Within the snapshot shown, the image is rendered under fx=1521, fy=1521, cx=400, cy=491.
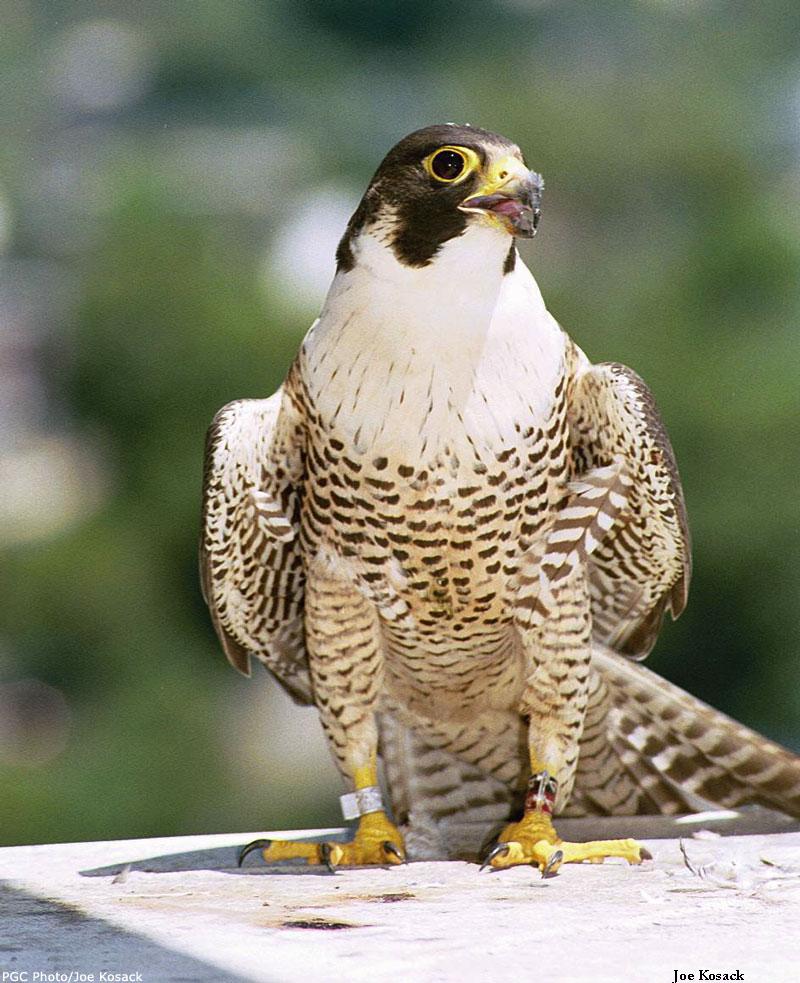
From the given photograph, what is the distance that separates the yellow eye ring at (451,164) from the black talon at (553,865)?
4.54 feet

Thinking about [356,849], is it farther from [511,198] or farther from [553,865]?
[511,198]

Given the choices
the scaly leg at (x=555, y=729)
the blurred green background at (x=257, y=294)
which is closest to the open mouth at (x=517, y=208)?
the scaly leg at (x=555, y=729)

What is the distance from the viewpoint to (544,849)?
319 cm

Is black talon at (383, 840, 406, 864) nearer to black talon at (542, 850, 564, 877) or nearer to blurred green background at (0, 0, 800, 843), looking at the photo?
black talon at (542, 850, 564, 877)

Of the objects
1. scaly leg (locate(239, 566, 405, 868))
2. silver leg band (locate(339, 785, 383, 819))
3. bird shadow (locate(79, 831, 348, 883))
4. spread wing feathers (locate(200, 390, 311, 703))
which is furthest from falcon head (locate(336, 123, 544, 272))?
bird shadow (locate(79, 831, 348, 883))

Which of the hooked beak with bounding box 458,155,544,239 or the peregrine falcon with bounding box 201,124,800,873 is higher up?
the hooked beak with bounding box 458,155,544,239

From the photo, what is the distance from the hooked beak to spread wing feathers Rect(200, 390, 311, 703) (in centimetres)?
68

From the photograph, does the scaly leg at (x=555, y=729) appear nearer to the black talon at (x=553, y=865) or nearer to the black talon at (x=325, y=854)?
the black talon at (x=553, y=865)

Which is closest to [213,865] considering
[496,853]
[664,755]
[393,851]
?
[393,851]

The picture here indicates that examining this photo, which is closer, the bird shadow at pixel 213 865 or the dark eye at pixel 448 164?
the dark eye at pixel 448 164

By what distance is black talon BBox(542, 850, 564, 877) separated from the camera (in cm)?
312

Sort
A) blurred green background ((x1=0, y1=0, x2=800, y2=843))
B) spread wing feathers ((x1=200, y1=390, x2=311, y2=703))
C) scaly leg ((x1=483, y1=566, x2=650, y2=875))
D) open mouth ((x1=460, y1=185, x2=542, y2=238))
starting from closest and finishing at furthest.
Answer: open mouth ((x1=460, y1=185, x2=542, y2=238))
scaly leg ((x1=483, y1=566, x2=650, y2=875))
spread wing feathers ((x1=200, y1=390, x2=311, y2=703))
blurred green background ((x1=0, y1=0, x2=800, y2=843))

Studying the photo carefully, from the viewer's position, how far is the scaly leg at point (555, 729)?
3.23m

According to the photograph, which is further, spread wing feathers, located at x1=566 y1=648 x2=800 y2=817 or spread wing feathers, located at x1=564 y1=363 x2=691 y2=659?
spread wing feathers, located at x1=566 y1=648 x2=800 y2=817
